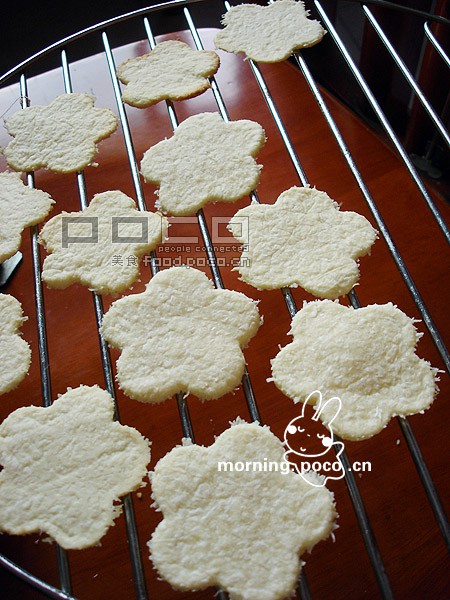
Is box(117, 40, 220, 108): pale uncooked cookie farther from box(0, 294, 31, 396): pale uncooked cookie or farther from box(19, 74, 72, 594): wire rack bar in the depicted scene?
box(0, 294, 31, 396): pale uncooked cookie

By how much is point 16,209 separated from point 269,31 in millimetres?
609

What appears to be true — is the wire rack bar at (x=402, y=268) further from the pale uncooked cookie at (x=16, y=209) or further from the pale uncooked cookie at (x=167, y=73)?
the pale uncooked cookie at (x=16, y=209)

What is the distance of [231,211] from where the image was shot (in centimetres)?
109

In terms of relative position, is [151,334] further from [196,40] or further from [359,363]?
[196,40]

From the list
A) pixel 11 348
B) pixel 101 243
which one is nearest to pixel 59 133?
pixel 101 243

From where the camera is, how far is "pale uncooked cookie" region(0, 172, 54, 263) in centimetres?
97

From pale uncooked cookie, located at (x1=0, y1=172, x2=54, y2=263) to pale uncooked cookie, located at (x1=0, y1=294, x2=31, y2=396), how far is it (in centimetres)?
10

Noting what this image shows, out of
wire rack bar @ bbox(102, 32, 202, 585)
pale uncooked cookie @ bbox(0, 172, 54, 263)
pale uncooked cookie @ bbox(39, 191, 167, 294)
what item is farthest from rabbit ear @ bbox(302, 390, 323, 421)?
pale uncooked cookie @ bbox(0, 172, 54, 263)

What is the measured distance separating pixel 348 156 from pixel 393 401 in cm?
41

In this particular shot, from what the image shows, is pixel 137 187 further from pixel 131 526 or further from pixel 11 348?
pixel 131 526

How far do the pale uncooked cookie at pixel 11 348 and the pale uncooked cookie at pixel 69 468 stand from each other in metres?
0.06

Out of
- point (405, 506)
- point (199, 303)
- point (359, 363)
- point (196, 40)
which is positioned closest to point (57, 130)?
point (196, 40)

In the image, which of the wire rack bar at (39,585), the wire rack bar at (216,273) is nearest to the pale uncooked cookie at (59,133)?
the wire rack bar at (216,273)

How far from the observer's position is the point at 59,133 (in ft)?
3.61
